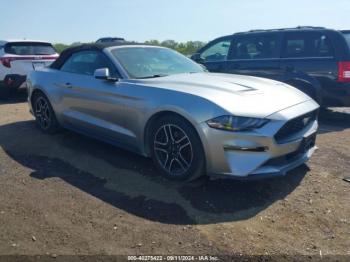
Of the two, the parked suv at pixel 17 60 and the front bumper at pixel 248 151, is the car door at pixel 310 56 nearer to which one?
the front bumper at pixel 248 151

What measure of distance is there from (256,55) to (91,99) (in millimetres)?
4127

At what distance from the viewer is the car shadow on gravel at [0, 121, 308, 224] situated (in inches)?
153

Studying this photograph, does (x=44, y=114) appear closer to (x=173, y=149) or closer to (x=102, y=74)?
(x=102, y=74)

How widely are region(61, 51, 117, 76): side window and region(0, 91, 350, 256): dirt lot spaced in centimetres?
120

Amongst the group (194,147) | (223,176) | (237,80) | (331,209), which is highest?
(237,80)

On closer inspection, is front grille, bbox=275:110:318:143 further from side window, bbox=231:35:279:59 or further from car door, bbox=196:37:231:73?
car door, bbox=196:37:231:73

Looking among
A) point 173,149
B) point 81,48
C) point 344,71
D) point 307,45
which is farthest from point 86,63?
point 344,71

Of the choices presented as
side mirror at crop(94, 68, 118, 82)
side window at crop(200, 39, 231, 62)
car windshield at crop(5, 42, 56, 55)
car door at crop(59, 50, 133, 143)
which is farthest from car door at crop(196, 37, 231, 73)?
car windshield at crop(5, 42, 56, 55)

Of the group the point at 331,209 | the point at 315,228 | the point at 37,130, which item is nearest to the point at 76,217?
the point at 315,228

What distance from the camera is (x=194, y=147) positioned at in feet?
13.8

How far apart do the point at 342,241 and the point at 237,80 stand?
7.74 feet

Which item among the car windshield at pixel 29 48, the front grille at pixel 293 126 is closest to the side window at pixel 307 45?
the front grille at pixel 293 126

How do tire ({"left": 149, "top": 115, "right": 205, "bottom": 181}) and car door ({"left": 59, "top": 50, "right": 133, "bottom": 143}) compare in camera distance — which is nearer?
tire ({"left": 149, "top": 115, "right": 205, "bottom": 181})

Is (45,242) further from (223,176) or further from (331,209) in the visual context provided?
(331,209)
